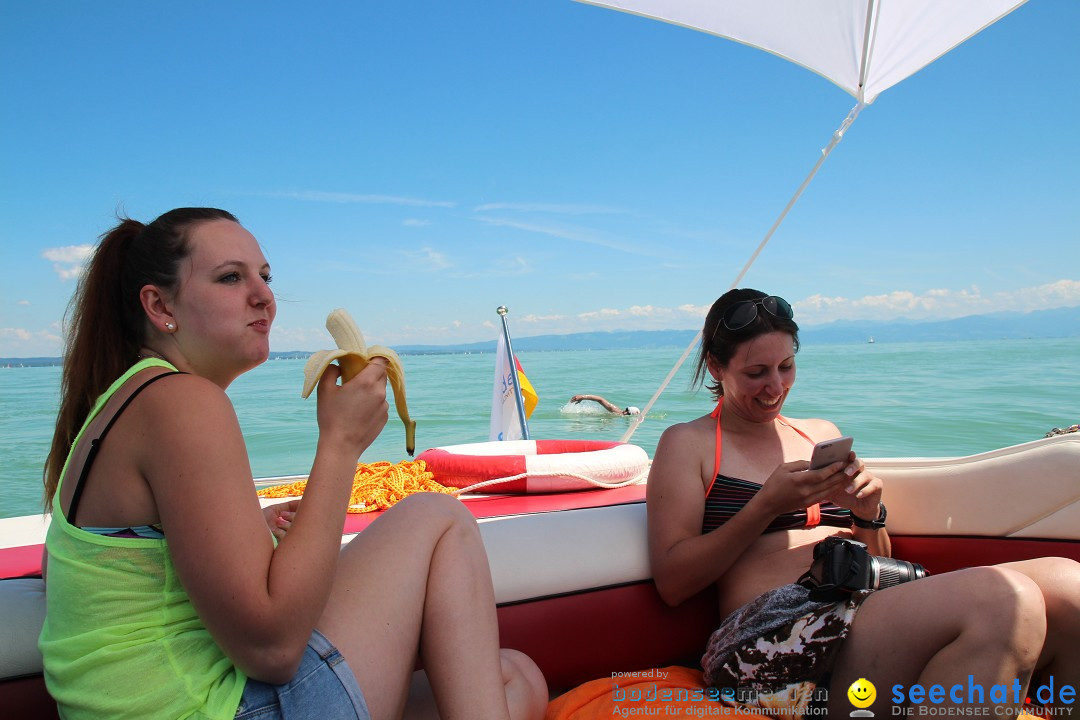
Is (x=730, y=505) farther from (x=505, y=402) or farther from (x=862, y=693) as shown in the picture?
(x=505, y=402)

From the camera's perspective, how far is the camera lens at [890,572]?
5.58ft

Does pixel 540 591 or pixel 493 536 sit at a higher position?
pixel 493 536

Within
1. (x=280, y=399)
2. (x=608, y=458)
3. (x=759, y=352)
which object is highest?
(x=759, y=352)

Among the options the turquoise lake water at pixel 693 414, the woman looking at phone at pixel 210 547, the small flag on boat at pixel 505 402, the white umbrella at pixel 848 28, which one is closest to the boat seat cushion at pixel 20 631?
the woman looking at phone at pixel 210 547

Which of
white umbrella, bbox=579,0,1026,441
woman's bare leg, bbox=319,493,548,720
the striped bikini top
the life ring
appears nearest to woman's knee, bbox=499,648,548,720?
woman's bare leg, bbox=319,493,548,720

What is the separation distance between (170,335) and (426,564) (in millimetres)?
588

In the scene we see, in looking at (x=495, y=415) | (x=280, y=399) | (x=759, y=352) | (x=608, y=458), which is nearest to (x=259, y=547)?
(x=759, y=352)

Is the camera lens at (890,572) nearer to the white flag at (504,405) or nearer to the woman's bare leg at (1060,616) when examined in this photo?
the woman's bare leg at (1060,616)

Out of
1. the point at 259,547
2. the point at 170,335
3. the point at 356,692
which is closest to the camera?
the point at 259,547

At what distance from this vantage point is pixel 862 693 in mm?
1578

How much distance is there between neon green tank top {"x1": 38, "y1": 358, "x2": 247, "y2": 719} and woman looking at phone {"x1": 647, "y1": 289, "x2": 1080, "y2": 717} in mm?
1151

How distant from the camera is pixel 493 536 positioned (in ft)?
6.61

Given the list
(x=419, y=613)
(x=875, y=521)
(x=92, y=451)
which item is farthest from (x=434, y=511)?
(x=875, y=521)

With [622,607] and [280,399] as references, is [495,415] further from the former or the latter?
[280,399]
